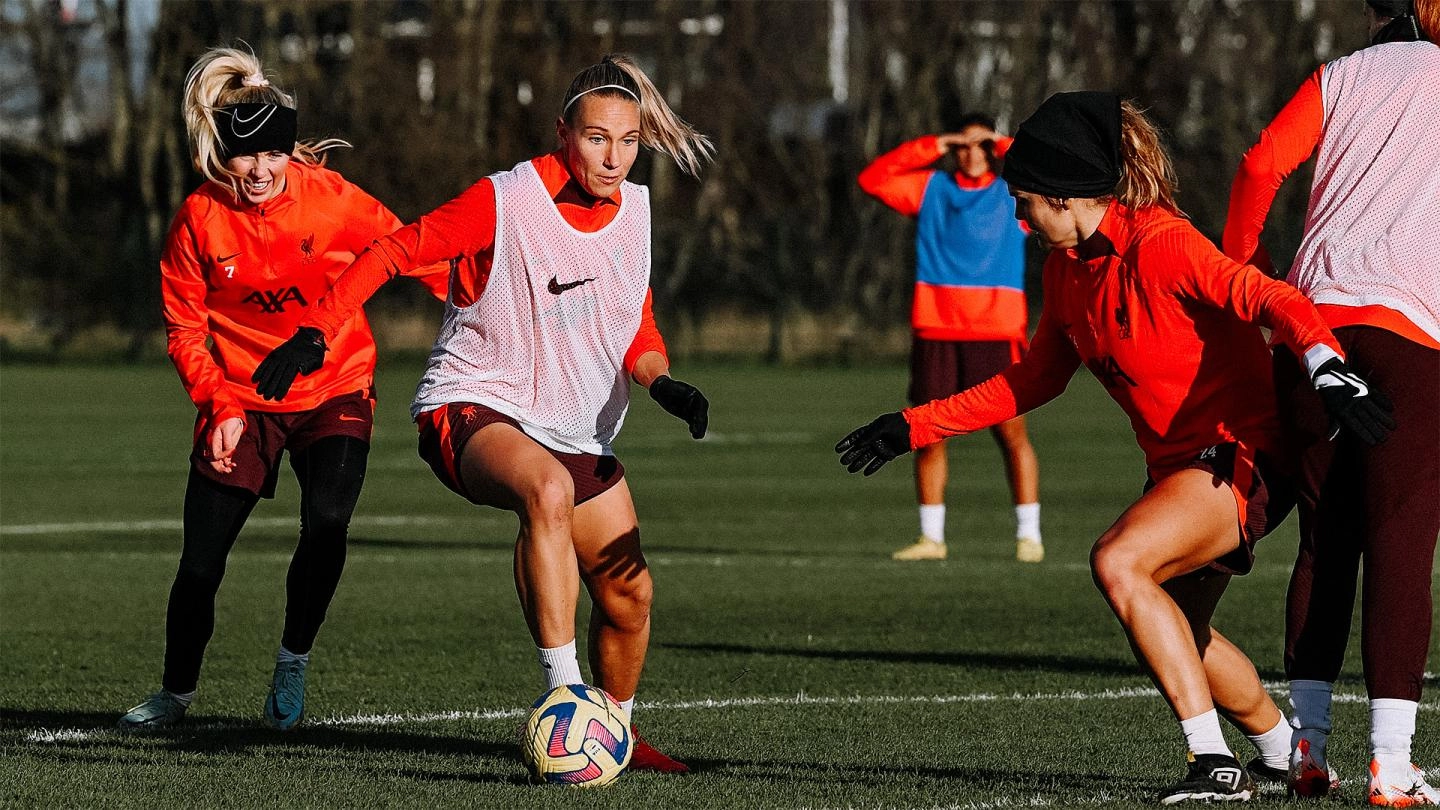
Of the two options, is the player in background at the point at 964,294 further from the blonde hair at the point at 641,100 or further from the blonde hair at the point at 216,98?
the blonde hair at the point at 641,100

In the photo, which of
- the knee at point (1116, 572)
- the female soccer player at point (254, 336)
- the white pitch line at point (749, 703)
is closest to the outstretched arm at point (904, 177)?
the white pitch line at point (749, 703)

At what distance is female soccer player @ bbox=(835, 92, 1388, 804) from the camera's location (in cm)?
544

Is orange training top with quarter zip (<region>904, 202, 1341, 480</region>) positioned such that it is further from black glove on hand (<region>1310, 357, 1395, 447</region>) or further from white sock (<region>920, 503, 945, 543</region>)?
white sock (<region>920, 503, 945, 543</region>)

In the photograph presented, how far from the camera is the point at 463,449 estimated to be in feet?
20.2

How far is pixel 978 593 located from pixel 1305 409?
505 cm

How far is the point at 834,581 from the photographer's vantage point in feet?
36.3

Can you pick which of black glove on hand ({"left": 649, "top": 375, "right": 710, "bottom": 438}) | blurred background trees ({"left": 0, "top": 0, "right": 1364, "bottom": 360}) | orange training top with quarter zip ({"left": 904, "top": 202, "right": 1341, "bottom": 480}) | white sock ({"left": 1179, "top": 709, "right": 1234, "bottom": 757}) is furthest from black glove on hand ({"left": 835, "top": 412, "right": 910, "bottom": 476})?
blurred background trees ({"left": 0, "top": 0, "right": 1364, "bottom": 360})

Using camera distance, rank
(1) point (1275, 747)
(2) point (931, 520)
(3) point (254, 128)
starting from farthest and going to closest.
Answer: (2) point (931, 520)
(3) point (254, 128)
(1) point (1275, 747)

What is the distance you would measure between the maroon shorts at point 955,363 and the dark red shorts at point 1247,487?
664 centimetres

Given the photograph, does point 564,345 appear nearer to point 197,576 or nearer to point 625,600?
point 625,600

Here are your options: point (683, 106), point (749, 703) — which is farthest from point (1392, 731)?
point (683, 106)

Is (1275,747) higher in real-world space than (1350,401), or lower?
lower

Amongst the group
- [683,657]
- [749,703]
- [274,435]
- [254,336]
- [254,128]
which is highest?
[254,128]

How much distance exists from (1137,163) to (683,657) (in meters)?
3.54
